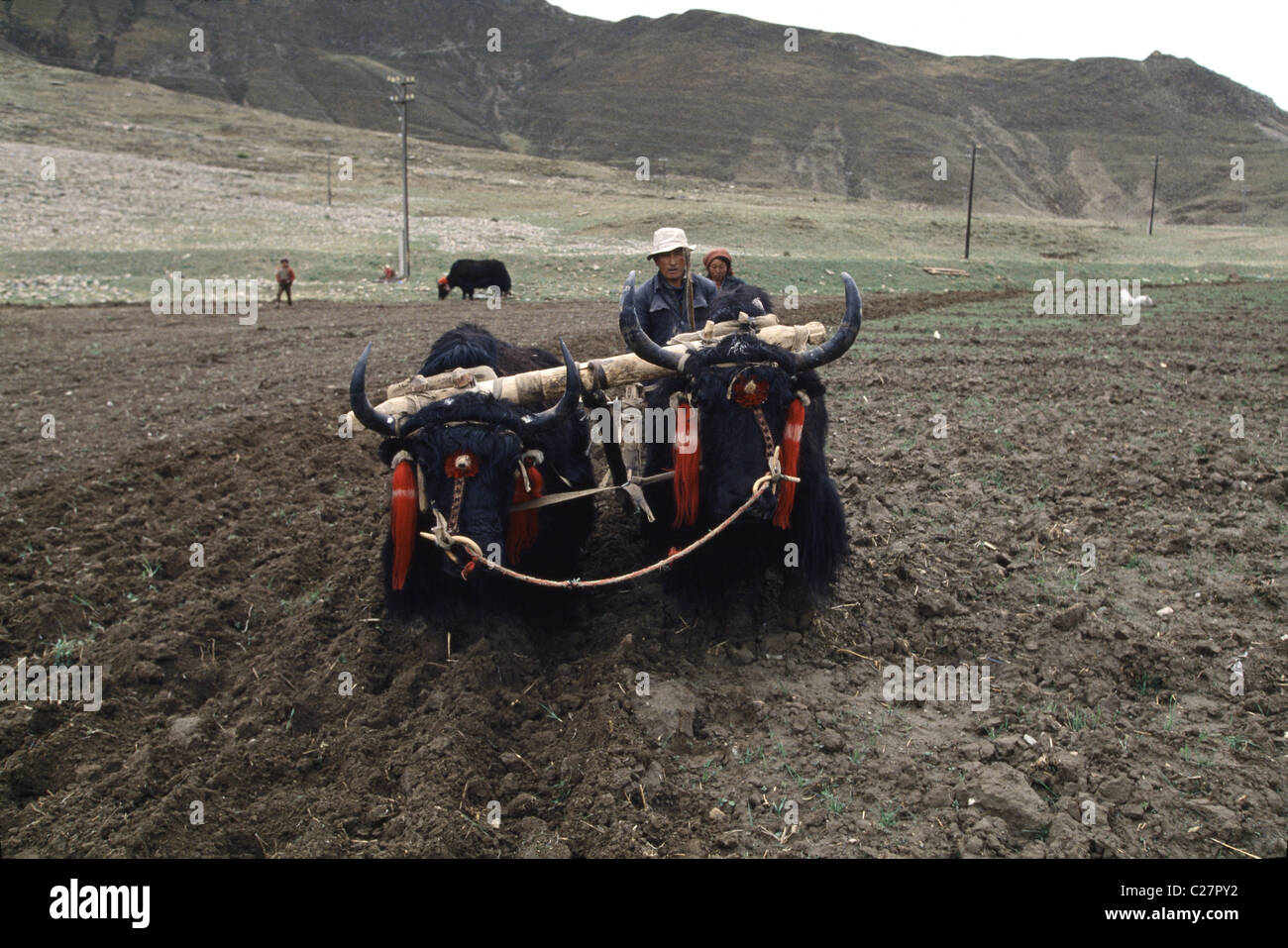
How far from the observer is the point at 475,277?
26.7 meters

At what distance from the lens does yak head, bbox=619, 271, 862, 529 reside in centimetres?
518

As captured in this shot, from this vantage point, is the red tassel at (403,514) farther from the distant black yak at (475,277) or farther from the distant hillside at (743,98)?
the distant hillside at (743,98)

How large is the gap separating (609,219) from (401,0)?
448 feet

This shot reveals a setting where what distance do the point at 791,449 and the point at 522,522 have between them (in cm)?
160

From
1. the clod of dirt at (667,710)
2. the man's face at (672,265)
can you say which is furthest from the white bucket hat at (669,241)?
the clod of dirt at (667,710)

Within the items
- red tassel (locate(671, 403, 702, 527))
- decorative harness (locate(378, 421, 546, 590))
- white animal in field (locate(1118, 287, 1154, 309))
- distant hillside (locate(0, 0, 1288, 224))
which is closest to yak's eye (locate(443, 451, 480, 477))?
decorative harness (locate(378, 421, 546, 590))

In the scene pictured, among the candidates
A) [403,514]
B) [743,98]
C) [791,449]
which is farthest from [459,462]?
[743,98]

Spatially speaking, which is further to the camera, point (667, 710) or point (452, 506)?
point (452, 506)

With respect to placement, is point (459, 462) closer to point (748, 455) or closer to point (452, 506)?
point (452, 506)

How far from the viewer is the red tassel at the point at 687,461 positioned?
532 cm

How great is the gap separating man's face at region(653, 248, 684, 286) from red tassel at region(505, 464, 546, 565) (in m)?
2.49

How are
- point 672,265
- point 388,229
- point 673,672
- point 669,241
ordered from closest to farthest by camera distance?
point 673,672 < point 669,241 < point 672,265 < point 388,229

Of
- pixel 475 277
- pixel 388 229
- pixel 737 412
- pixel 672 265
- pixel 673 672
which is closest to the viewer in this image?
pixel 673 672
